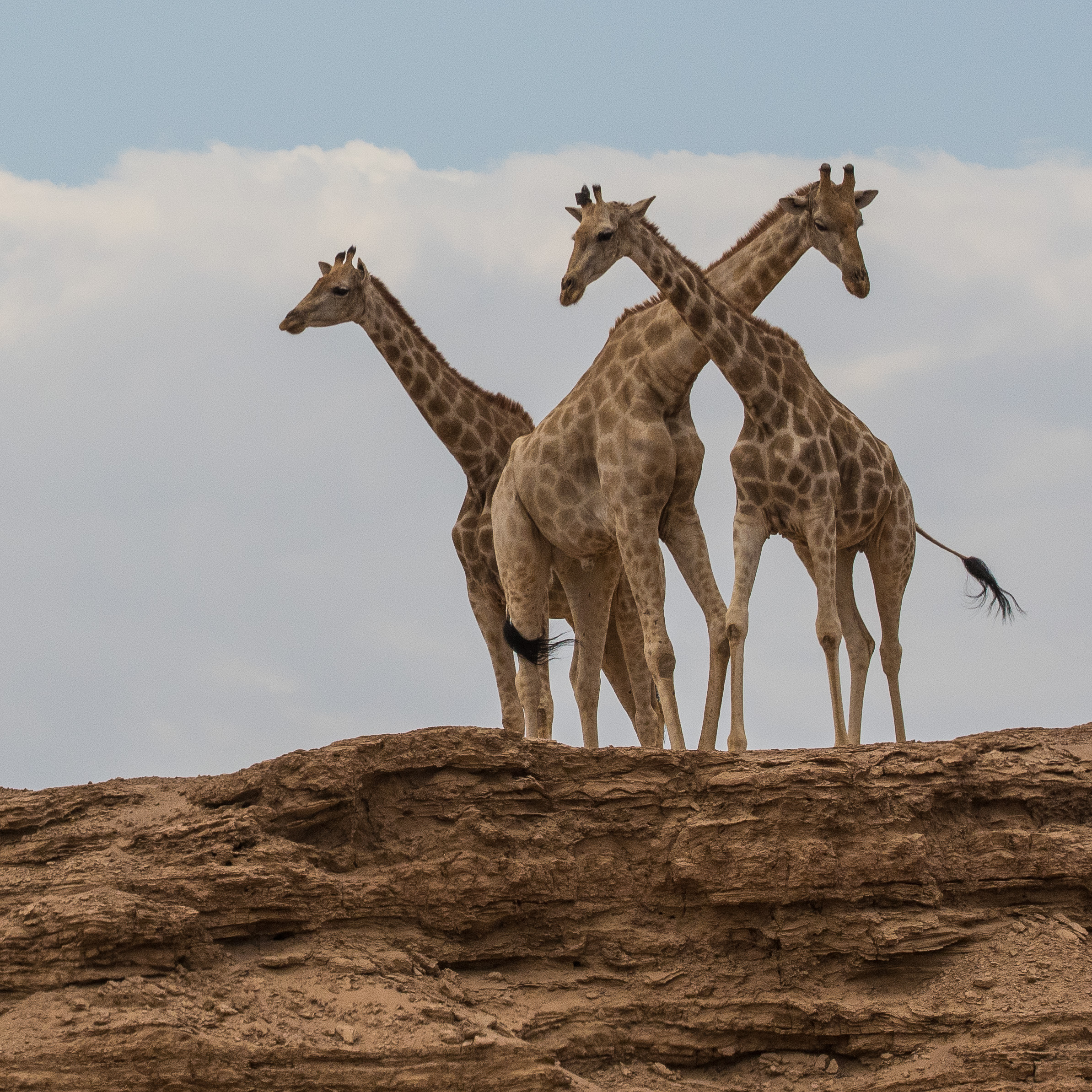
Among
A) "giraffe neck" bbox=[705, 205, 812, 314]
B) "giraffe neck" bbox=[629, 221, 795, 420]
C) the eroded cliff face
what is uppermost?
"giraffe neck" bbox=[705, 205, 812, 314]

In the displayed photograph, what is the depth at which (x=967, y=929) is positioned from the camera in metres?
11.9

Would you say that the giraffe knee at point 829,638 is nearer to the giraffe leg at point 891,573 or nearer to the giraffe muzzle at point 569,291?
the giraffe leg at point 891,573

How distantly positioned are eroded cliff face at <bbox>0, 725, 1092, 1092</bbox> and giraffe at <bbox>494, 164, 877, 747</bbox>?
2.03 metres

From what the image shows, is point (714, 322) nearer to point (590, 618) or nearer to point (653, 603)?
point (653, 603)

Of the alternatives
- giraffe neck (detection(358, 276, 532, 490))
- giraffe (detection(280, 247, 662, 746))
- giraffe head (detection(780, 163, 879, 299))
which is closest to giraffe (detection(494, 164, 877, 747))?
giraffe head (detection(780, 163, 879, 299))

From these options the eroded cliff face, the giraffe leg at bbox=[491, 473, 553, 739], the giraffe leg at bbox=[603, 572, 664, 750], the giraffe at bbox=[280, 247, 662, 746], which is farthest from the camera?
the giraffe at bbox=[280, 247, 662, 746]

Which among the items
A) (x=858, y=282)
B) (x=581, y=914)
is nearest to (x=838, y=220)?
(x=858, y=282)

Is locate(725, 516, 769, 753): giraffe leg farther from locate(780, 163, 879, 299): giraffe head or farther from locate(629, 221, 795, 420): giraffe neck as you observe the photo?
locate(780, 163, 879, 299): giraffe head

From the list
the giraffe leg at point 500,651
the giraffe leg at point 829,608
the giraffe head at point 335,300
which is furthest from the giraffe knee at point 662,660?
the giraffe head at point 335,300

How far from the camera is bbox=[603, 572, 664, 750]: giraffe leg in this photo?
15.4 m

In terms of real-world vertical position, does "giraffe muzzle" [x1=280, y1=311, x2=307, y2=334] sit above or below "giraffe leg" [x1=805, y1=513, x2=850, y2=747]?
above

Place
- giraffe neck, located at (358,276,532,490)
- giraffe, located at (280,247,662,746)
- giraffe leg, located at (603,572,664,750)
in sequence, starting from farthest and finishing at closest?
1. giraffe neck, located at (358,276,532,490)
2. giraffe, located at (280,247,662,746)
3. giraffe leg, located at (603,572,664,750)

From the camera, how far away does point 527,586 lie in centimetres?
1535

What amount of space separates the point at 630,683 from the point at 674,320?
355cm
